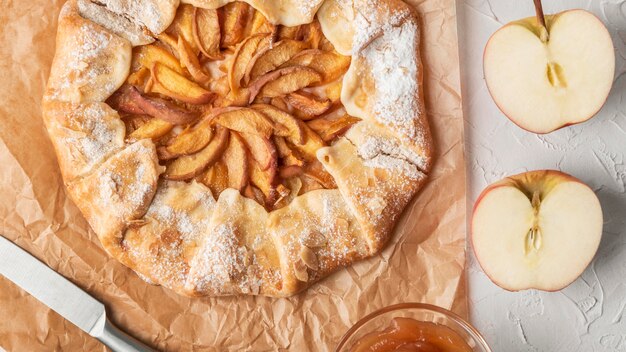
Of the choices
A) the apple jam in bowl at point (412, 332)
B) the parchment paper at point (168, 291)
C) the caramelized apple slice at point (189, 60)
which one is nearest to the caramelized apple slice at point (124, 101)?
the caramelized apple slice at point (189, 60)

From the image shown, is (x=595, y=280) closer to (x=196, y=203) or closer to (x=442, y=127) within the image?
(x=442, y=127)

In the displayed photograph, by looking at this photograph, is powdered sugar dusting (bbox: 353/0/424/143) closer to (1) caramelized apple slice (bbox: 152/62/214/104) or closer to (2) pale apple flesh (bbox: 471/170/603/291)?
(2) pale apple flesh (bbox: 471/170/603/291)

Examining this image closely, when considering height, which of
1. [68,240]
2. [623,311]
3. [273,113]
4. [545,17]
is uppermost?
[545,17]

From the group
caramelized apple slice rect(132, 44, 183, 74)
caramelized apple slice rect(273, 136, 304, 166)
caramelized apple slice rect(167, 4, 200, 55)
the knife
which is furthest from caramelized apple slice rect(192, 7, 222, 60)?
the knife

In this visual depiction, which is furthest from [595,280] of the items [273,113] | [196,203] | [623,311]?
[196,203]

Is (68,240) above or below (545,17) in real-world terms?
below
